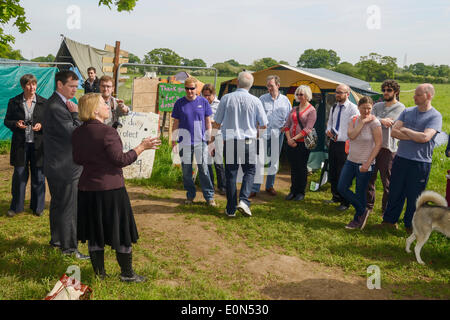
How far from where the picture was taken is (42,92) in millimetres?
10844

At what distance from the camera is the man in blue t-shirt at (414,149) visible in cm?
473

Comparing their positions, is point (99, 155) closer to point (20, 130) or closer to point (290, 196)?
point (20, 130)

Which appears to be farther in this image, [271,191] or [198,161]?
[271,191]

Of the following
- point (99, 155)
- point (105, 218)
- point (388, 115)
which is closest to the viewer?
point (99, 155)

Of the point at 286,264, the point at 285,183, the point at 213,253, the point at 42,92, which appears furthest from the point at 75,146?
the point at 42,92

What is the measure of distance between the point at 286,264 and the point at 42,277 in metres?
2.68

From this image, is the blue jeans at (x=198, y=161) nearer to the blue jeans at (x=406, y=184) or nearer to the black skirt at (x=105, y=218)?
the black skirt at (x=105, y=218)

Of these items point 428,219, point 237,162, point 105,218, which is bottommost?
point 428,219

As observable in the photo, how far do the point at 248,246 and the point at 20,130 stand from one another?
148 inches

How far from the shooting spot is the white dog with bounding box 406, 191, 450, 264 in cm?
430

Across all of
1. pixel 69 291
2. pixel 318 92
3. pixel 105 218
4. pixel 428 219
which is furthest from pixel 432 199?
pixel 318 92

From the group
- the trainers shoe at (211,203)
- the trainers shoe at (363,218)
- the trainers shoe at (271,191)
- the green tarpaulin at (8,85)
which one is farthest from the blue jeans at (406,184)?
the green tarpaulin at (8,85)

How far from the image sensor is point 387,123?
5.54 m

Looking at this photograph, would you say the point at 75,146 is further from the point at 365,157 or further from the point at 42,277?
the point at 365,157
